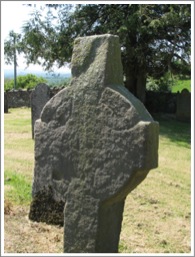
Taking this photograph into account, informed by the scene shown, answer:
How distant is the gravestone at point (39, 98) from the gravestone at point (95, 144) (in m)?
7.82

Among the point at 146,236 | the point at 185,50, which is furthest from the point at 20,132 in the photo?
the point at 146,236

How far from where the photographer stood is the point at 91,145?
359 cm

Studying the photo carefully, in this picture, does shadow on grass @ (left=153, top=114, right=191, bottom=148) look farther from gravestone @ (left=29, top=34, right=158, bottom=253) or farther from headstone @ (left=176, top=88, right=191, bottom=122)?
gravestone @ (left=29, top=34, right=158, bottom=253)

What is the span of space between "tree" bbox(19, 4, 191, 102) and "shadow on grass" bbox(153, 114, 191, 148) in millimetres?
2730

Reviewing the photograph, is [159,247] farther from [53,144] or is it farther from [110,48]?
[110,48]

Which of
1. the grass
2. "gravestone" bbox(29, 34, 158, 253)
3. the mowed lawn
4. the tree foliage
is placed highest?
the tree foliage

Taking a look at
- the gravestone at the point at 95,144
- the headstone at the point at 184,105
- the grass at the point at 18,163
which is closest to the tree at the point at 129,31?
the headstone at the point at 184,105

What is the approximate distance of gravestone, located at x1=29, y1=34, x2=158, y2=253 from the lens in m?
3.38

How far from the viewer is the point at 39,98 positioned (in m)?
11.9

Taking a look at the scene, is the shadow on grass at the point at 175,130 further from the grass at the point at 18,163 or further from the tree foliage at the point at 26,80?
the tree foliage at the point at 26,80

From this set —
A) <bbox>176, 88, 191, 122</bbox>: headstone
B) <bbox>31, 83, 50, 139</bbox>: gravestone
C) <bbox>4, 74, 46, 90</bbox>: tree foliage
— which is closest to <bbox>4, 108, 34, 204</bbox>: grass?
<bbox>31, 83, 50, 139</bbox>: gravestone

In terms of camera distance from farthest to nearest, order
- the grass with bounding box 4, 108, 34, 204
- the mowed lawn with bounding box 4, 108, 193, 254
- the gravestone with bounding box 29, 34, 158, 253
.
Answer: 1. the grass with bounding box 4, 108, 34, 204
2. the mowed lawn with bounding box 4, 108, 193, 254
3. the gravestone with bounding box 29, 34, 158, 253

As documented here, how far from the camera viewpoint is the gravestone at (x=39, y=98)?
11695 millimetres

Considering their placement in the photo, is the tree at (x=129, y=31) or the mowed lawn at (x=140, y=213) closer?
the mowed lawn at (x=140, y=213)
